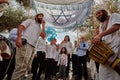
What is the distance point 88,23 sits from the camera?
2897 cm

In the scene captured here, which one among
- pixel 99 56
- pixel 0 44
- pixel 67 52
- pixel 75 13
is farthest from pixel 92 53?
pixel 75 13

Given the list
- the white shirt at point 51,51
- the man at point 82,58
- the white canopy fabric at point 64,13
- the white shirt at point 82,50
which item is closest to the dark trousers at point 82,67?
the man at point 82,58

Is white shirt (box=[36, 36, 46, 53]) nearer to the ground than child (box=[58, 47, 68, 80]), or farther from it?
farther from it

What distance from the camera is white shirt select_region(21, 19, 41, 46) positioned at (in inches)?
258

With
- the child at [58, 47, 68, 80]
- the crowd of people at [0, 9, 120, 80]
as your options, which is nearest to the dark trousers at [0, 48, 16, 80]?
the crowd of people at [0, 9, 120, 80]

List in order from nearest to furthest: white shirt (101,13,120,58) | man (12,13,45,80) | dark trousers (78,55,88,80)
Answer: white shirt (101,13,120,58), man (12,13,45,80), dark trousers (78,55,88,80)

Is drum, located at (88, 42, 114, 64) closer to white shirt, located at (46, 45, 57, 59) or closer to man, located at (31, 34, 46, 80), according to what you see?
man, located at (31, 34, 46, 80)

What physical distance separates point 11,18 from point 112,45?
68.5ft

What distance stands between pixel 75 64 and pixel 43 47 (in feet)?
A: 8.36

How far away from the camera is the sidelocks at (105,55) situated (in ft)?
16.1

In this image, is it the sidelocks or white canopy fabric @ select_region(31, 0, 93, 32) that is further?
white canopy fabric @ select_region(31, 0, 93, 32)

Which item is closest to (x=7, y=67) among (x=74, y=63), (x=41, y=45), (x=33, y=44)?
(x=33, y=44)

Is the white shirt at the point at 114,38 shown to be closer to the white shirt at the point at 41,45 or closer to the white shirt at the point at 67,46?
the white shirt at the point at 41,45

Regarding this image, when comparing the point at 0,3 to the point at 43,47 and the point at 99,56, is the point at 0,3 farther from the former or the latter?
the point at 43,47
